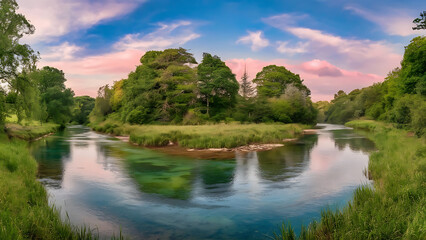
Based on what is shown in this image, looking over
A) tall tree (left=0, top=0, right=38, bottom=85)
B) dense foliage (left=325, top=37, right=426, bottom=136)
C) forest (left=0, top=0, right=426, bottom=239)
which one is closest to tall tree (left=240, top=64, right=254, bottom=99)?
forest (left=0, top=0, right=426, bottom=239)

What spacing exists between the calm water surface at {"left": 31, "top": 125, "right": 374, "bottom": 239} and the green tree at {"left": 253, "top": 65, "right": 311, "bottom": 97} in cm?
4933

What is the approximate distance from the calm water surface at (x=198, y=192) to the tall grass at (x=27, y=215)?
99 centimetres

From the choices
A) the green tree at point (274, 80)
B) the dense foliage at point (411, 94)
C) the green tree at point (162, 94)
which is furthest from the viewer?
the green tree at point (274, 80)

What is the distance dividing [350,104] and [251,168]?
9908 centimetres

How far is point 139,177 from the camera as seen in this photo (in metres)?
15.8

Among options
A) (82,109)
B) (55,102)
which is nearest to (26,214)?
(55,102)

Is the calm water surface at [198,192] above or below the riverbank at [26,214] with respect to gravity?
below

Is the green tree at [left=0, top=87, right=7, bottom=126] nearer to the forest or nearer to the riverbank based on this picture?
the forest

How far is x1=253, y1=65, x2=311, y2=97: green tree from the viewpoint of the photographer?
231ft

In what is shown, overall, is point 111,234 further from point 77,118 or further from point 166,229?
point 77,118

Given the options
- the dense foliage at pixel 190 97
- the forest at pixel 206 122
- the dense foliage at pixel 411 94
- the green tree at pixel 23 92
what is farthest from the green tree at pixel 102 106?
the dense foliage at pixel 411 94

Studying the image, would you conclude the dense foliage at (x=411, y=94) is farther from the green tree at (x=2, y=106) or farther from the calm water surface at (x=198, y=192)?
the green tree at (x=2, y=106)

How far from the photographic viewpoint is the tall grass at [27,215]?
6.48 meters

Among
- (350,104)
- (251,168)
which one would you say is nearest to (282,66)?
(350,104)
